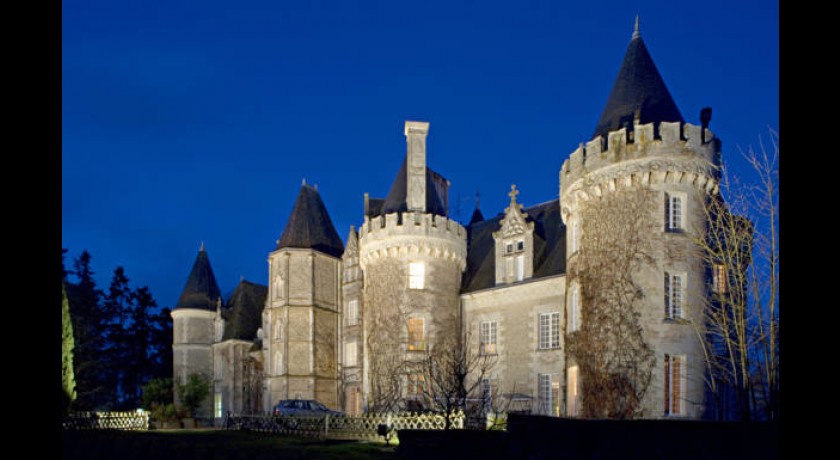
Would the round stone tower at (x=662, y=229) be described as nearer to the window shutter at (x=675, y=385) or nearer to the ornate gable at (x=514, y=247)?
the window shutter at (x=675, y=385)

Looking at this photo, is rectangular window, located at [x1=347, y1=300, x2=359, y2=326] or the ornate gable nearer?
the ornate gable

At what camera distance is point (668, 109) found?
81.1 feet

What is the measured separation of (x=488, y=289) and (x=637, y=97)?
1080 centimetres

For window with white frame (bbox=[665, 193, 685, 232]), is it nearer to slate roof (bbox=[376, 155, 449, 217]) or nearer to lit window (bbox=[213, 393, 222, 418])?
slate roof (bbox=[376, 155, 449, 217])

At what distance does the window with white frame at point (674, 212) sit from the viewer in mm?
23359

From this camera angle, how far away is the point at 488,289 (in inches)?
1238

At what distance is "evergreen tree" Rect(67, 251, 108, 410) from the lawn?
1695 centimetres

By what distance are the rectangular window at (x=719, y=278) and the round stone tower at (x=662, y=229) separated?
1.10 ft

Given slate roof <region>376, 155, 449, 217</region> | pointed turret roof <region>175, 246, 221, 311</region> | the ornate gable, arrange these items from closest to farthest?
the ornate gable → slate roof <region>376, 155, 449, 217</region> → pointed turret roof <region>175, 246, 221, 311</region>

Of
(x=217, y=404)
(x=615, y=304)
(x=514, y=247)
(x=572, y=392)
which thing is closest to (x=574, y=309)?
(x=615, y=304)

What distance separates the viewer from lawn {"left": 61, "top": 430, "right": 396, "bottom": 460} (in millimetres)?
17516

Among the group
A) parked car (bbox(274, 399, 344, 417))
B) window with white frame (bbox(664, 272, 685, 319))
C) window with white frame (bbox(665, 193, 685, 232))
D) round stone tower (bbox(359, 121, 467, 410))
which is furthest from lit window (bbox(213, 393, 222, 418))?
window with white frame (bbox(665, 193, 685, 232))

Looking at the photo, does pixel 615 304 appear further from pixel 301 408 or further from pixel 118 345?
pixel 118 345
